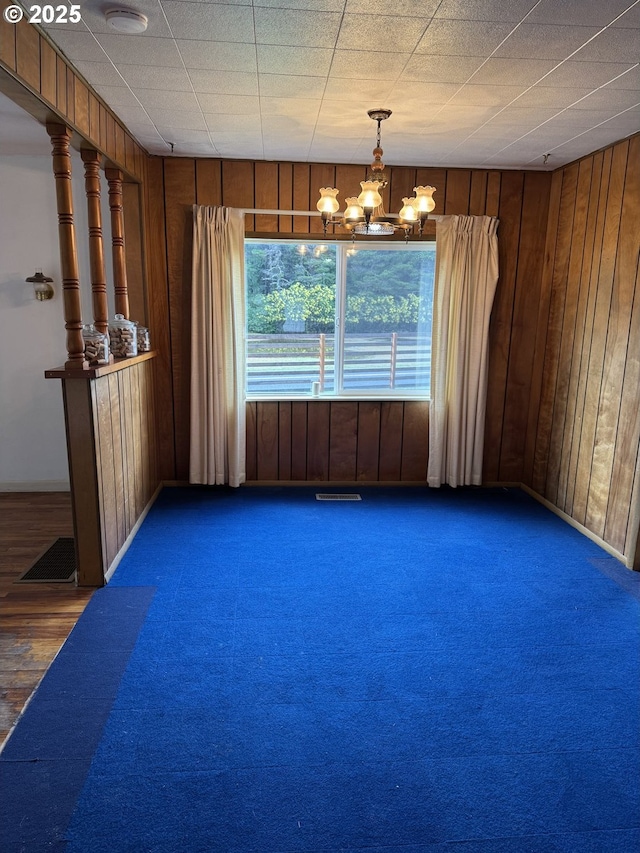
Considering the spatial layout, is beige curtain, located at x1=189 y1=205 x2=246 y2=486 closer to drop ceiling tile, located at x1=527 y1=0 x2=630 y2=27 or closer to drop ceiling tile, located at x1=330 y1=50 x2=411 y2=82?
drop ceiling tile, located at x1=330 y1=50 x2=411 y2=82

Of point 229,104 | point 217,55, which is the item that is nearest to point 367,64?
point 217,55

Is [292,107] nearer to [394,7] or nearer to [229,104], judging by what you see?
[229,104]

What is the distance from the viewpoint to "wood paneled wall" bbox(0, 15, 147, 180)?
2.07 m

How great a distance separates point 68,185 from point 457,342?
2.94m

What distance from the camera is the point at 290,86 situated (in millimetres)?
2754

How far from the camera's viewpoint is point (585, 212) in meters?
3.98

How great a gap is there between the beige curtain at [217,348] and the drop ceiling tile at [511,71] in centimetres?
219

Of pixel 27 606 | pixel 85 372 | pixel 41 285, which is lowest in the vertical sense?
pixel 27 606

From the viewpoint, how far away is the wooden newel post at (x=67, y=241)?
8.93 feet

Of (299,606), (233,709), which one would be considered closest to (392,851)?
(233,709)

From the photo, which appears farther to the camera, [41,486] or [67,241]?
[41,486]

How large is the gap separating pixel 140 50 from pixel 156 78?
308 millimetres

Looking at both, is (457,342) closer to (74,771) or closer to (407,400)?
(407,400)

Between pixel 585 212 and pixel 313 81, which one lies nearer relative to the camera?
pixel 313 81
